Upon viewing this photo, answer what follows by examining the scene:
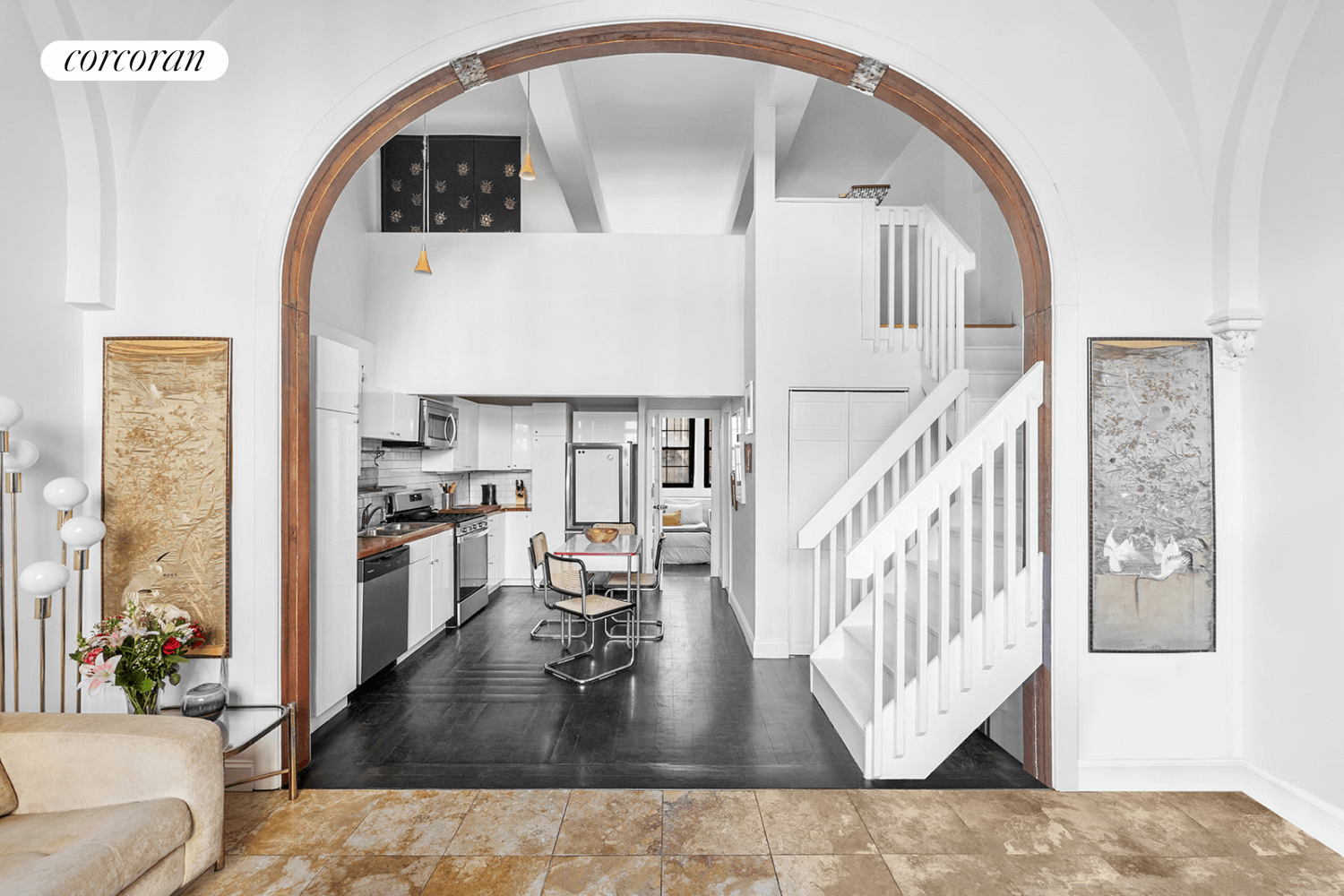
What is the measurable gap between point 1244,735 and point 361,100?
4.84 m

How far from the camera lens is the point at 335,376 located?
12.2 feet

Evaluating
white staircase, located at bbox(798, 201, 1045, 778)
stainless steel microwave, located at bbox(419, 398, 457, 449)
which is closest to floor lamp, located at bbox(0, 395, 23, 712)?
white staircase, located at bbox(798, 201, 1045, 778)

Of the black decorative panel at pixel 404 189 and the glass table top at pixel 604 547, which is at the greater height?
the black decorative panel at pixel 404 189

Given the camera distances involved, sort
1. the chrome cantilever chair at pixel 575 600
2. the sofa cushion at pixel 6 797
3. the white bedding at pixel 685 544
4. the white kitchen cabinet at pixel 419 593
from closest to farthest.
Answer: the sofa cushion at pixel 6 797 → the chrome cantilever chair at pixel 575 600 → the white kitchen cabinet at pixel 419 593 → the white bedding at pixel 685 544

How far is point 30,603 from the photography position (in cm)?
269

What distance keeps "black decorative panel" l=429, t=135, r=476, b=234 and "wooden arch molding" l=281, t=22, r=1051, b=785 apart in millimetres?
2934

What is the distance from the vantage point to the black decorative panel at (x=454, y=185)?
5.91 meters

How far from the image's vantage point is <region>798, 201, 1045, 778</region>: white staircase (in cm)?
293

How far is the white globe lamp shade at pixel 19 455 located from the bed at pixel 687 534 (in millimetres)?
6739

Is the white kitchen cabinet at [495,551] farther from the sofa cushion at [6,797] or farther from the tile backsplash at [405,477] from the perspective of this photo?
the sofa cushion at [6,797]

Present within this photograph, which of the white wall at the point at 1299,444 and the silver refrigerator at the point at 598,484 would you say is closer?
the white wall at the point at 1299,444

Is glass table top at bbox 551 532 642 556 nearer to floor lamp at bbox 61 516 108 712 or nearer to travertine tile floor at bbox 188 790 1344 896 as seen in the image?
travertine tile floor at bbox 188 790 1344 896

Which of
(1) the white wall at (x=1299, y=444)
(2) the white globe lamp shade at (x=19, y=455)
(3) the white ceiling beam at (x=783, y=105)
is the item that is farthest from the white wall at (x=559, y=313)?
(1) the white wall at (x=1299, y=444)

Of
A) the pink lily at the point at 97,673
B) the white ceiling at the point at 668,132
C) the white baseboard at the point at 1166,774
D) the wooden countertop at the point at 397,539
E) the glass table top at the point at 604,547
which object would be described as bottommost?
the white baseboard at the point at 1166,774
